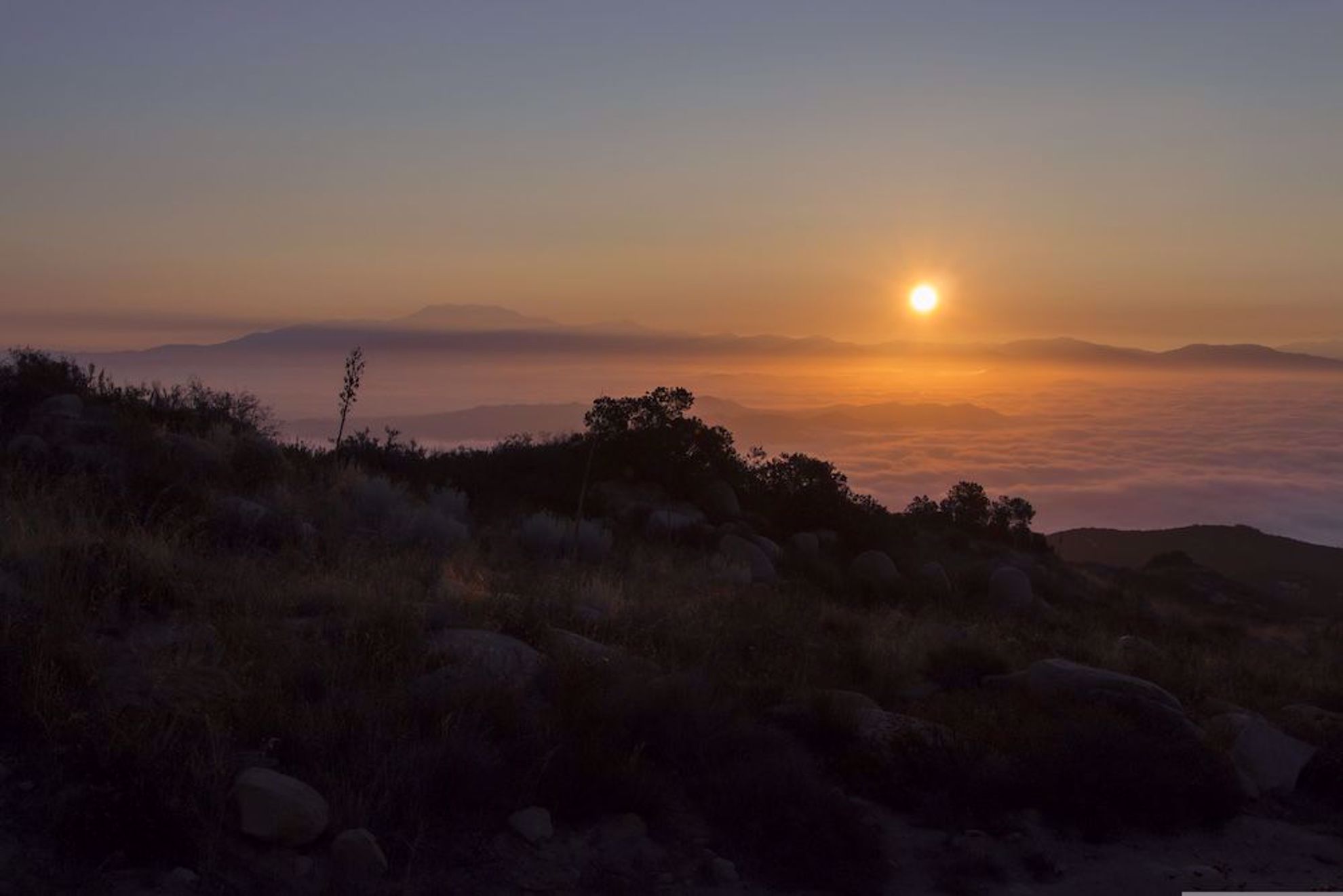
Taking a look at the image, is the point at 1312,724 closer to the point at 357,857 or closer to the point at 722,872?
the point at 722,872

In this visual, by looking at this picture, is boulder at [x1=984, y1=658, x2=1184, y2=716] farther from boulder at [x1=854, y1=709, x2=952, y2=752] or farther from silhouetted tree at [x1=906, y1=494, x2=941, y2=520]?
silhouetted tree at [x1=906, y1=494, x2=941, y2=520]

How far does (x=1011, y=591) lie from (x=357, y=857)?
51.2 feet

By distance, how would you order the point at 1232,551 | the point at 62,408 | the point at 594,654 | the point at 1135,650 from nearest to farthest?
1. the point at 594,654
2. the point at 1135,650
3. the point at 62,408
4. the point at 1232,551

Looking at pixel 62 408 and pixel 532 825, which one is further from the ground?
pixel 62 408

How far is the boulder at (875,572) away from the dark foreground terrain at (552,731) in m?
4.19

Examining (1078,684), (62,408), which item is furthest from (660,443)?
(1078,684)

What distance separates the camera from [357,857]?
214 inches

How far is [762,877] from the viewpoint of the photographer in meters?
6.02

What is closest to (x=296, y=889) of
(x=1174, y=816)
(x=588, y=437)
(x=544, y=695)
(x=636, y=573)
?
(x=544, y=695)

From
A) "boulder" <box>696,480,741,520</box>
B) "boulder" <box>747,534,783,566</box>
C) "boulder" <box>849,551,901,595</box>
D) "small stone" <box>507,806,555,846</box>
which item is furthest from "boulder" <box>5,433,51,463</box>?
"boulder" <box>849,551,901,595</box>

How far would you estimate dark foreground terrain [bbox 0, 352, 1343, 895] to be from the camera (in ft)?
18.5

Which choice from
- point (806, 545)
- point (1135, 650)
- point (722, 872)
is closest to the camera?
point (722, 872)

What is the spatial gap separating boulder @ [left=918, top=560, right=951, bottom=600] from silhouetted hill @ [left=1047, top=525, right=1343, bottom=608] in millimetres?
24876

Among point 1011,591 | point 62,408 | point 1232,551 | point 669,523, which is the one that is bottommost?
point 1232,551
